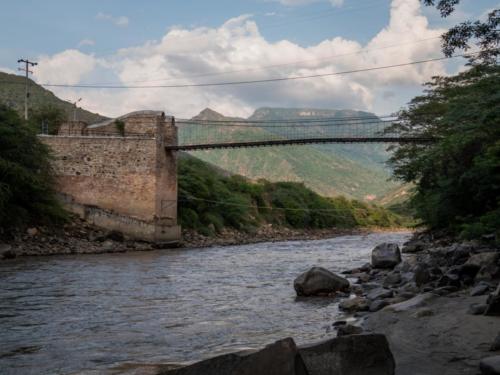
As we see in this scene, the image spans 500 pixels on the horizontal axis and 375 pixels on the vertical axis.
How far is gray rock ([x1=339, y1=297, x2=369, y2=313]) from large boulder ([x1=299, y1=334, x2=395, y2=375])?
415 centimetres

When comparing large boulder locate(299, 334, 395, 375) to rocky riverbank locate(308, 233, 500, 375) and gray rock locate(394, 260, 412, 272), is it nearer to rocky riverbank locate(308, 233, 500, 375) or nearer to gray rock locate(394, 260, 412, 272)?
rocky riverbank locate(308, 233, 500, 375)

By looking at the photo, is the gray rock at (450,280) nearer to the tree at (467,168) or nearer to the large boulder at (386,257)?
the tree at (467,168)

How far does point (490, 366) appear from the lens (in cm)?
422

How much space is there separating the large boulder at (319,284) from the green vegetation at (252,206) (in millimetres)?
24044

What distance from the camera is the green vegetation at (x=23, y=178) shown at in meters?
21.3

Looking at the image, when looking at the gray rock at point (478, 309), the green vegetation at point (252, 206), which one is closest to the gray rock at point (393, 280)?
the gray rock at point (478, 309)

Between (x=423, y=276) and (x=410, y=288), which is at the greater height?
(x=423, y=276)

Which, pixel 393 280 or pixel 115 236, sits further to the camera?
pixel 115 236

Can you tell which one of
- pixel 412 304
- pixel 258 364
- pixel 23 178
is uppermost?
pixel 23 178

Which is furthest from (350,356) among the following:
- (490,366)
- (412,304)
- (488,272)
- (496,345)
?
(488,272)

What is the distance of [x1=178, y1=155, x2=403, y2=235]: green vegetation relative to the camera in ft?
123

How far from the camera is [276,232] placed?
46.2m

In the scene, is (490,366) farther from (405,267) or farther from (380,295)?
(405,267)

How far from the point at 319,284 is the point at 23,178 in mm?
14807
